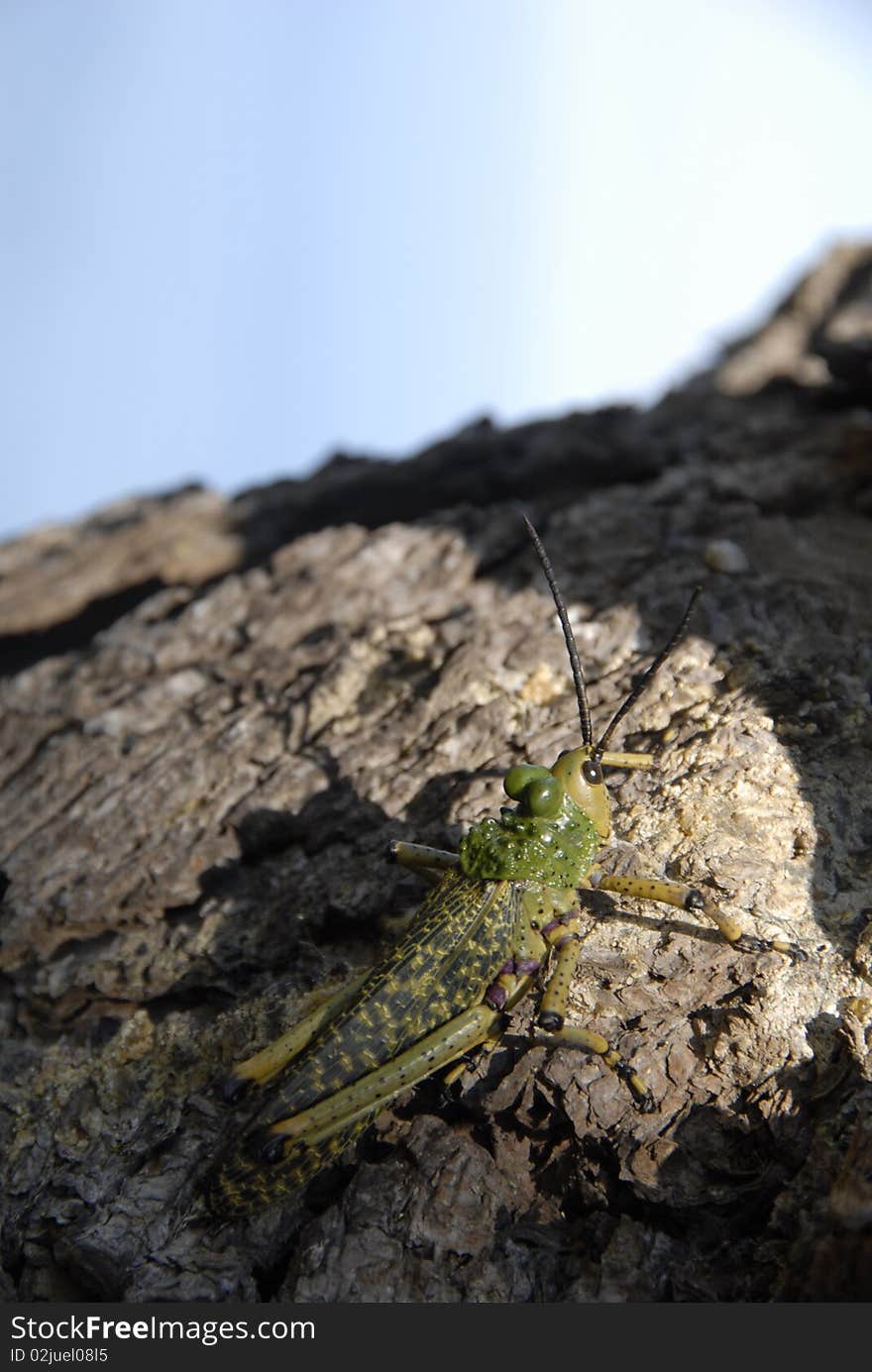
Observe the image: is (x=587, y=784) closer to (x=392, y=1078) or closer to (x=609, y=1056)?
(x=609, y=1056)

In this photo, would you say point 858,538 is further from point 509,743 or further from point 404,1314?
point 404,1314

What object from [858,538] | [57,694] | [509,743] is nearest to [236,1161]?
[509,743]

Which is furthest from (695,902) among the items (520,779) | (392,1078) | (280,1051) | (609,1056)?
(280,1051)

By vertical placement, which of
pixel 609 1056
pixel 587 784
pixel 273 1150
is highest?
pixel 587 784

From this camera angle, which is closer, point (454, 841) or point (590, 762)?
point (590, 762)

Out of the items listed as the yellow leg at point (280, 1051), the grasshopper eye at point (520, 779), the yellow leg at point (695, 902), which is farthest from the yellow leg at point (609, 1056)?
the grasshopper eye at point (520, 779)

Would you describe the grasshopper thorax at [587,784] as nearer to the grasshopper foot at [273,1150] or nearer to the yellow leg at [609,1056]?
the yellow leg at [609,1056]

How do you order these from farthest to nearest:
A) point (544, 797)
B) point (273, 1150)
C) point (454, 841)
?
point (454, 841) → point (544, 797) → point (273, 1150)
